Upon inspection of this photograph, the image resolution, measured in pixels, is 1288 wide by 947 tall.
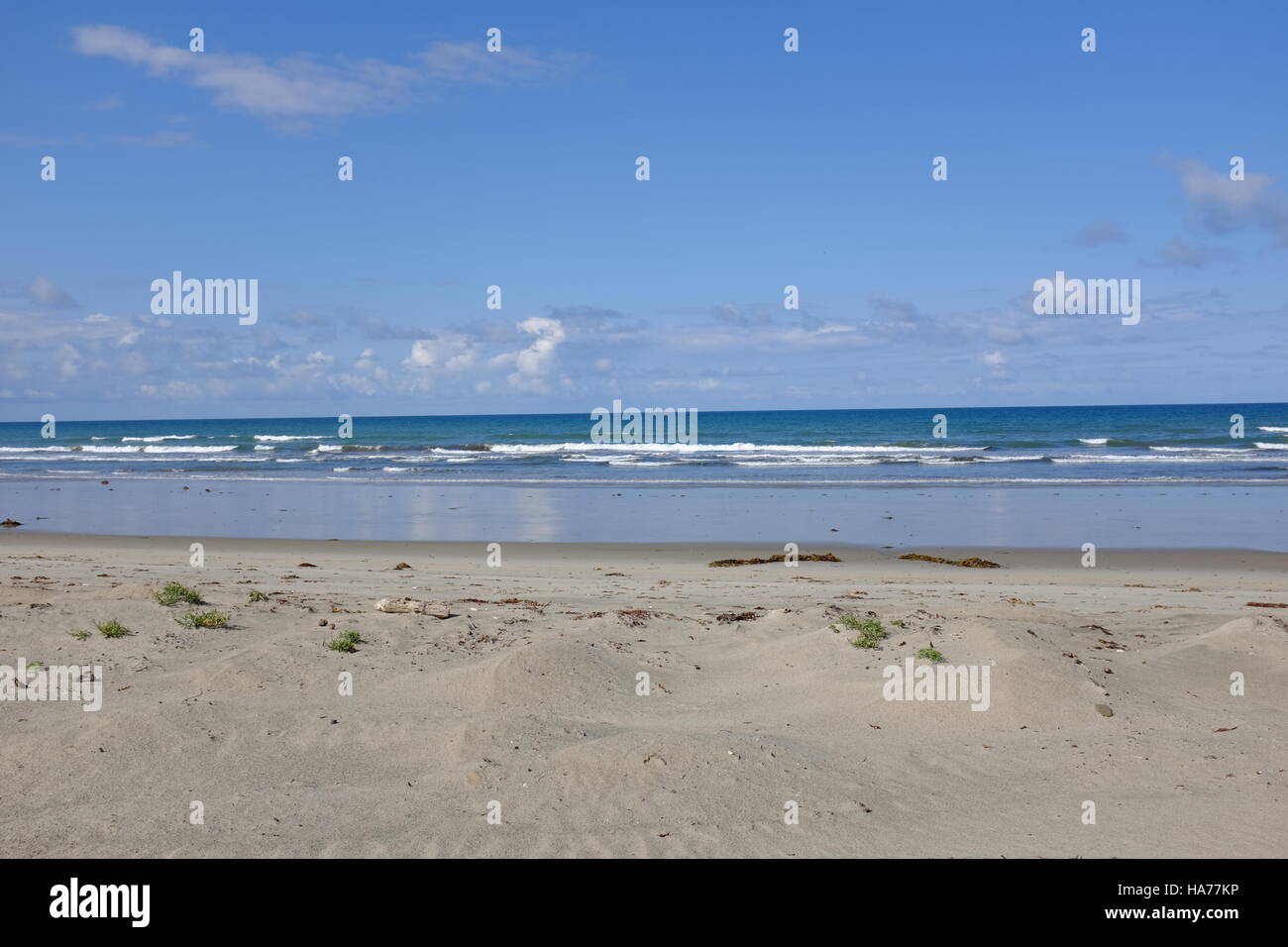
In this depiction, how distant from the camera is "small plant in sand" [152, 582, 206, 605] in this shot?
917 cm

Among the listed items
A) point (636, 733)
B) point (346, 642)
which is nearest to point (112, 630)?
point (346, 642)

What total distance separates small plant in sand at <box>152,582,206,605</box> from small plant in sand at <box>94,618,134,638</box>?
954 mm

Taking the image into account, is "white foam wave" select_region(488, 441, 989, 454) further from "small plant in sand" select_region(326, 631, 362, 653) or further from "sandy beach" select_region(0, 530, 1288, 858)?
"small plant in sand" select_region(326, 631, 362, 653)

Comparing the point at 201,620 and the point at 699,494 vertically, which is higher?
the point at 699,494

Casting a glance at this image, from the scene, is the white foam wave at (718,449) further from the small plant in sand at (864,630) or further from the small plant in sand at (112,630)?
the small plant in sand at (112,630)

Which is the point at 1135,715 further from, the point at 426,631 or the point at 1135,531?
the point at 1135,531

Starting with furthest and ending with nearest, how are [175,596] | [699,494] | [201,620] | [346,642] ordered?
[699,494] → [175,596] → [201,620] → [346,642]

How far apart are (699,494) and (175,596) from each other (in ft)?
61.9

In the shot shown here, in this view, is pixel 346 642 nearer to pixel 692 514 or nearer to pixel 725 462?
pixel 692 514

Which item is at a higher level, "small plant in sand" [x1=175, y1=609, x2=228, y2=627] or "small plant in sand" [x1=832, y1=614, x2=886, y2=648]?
"small plant in sand" [x1=175, y1=609, x2=228, y2=627]

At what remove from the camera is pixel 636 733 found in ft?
19.5

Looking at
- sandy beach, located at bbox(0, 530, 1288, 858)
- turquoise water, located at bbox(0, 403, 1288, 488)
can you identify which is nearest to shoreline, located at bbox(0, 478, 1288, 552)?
turquoise water, located at bbox(0, 403, 1288, 488)

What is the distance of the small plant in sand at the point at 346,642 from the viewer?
25.8 feet
